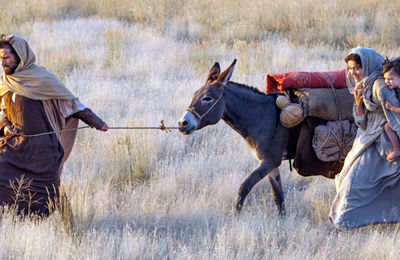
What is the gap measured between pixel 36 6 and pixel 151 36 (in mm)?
4356

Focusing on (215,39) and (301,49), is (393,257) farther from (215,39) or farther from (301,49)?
(215,39)

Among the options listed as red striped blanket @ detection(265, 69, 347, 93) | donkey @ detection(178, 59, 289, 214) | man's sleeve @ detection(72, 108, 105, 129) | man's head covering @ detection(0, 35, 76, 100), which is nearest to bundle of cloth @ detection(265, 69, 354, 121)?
red striped blanket @ detection(265, 69, 347, 93)

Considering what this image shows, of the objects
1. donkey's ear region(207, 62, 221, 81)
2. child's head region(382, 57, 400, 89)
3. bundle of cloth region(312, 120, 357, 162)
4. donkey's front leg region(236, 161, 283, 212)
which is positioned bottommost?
donkey's front leg region(236, 161, 283, 212)

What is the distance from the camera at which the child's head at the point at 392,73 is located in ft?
13.7

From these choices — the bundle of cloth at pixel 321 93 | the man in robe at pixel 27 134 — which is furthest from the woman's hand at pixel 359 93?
the man in robe at pixel 27 134

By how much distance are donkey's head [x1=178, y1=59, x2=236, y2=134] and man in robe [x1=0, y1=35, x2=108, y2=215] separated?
1202mm

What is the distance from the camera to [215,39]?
1352 cm

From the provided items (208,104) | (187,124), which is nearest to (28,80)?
(187,124)

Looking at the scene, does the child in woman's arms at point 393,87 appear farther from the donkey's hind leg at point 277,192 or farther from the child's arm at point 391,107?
the donkey's hind leg at point 277,192

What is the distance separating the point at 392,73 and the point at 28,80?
3.19 m

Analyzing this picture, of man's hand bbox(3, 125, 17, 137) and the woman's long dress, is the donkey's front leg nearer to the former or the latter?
the woman's long dress

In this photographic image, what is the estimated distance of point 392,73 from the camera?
4.20 metres

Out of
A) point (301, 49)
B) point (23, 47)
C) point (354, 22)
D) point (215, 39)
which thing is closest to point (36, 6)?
point (215, 39)

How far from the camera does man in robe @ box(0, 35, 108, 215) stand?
15.1 ft
